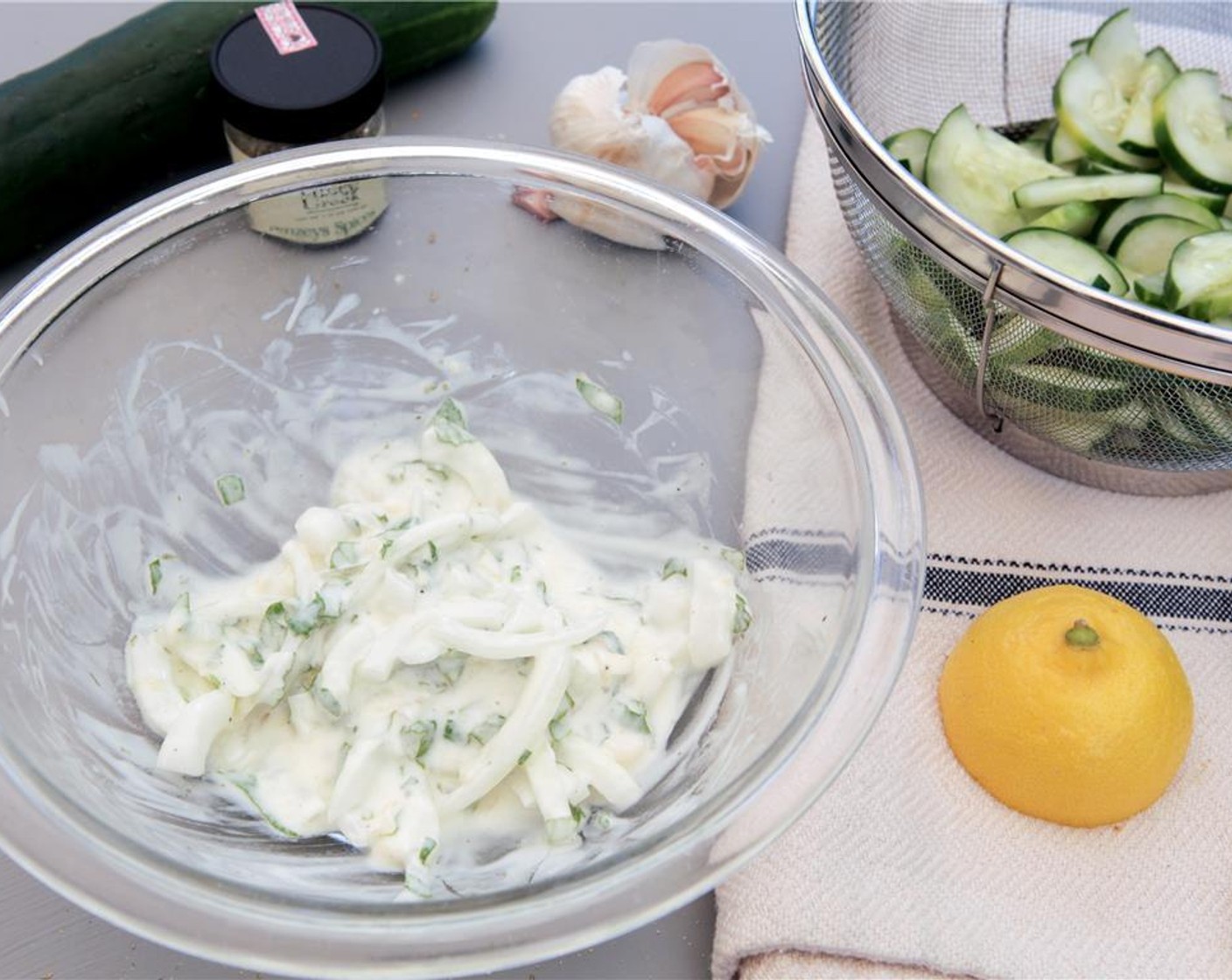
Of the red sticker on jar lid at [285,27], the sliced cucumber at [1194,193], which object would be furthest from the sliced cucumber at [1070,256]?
the red sticker on jar lid at [285,27]

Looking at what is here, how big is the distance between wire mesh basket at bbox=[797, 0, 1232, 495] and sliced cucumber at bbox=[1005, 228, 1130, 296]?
3.0 inches

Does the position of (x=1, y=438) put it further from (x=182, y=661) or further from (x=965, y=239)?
(x=965, y=239)

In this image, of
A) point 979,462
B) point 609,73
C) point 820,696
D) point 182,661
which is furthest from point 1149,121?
point 182,661

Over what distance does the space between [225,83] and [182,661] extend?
0.63 m

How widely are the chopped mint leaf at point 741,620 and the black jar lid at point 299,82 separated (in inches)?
26.0

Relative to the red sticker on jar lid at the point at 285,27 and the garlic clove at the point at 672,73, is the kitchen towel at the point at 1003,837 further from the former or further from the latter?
the red sticker on jar lid at the point at 285,27

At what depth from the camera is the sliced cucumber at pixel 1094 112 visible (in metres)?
1.46

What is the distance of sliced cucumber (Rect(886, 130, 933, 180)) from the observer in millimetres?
1455

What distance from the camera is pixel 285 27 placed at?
4.75 feet

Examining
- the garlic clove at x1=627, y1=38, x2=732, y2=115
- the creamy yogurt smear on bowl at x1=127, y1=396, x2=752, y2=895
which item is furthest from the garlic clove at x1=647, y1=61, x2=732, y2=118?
the creamy yogurt smear on bowl at x1=127, y1=396, x2=752, y2=895

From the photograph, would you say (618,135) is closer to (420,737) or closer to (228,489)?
(228,489)

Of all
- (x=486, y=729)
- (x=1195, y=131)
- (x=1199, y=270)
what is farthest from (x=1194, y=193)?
(x=486, y=729)

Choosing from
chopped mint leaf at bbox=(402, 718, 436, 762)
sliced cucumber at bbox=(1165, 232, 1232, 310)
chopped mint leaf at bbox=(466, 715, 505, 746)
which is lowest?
sliced cucumber at bbox=(1165, 232, 1232, 310)

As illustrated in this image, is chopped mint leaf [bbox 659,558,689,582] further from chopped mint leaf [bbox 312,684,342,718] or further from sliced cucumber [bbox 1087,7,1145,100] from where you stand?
sliced cucumber [bbox 1087,7,1145,100]
